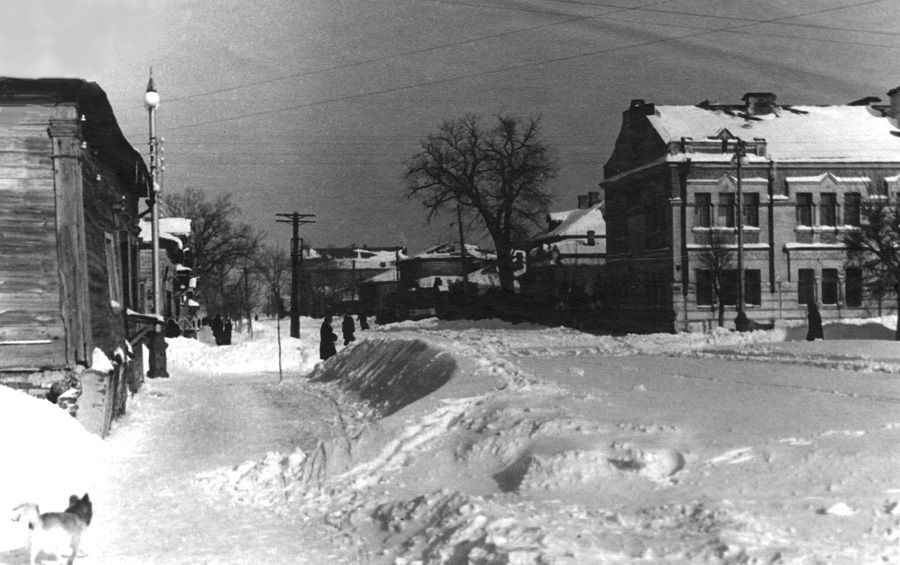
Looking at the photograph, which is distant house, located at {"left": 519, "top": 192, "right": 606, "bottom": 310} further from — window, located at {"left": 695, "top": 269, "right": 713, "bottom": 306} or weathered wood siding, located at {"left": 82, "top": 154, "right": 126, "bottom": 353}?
weathered wood siding, located at {"left": 82, "top": 154, "right": 126, "bottom": 353}

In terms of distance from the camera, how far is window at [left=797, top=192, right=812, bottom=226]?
3634 cm

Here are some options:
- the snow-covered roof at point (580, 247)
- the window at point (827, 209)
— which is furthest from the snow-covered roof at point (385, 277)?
the window at point (827, 209)

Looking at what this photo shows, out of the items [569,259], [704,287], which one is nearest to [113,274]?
[704,287]

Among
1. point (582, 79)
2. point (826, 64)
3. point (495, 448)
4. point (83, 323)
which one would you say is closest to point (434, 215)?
point (582, 79)

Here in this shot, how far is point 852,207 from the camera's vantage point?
108 feet

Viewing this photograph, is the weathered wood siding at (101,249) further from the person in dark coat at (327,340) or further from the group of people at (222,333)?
the group of people at (222,333)

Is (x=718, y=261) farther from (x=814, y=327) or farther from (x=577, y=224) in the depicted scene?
(x=577, y=224)

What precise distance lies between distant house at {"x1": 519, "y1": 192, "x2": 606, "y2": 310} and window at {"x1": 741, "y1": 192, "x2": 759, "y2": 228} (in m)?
7.00

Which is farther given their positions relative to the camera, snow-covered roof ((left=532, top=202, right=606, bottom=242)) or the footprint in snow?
snow-covered roof ((left=532, top=202, right=606, bottom=242))

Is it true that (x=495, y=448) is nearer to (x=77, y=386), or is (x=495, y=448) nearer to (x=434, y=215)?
(x=77, y=386)

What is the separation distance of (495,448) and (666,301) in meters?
29.6

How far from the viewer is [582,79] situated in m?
15.9

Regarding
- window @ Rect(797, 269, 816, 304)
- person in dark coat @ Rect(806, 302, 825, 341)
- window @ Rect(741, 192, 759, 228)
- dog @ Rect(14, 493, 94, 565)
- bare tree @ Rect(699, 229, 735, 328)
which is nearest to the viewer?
dog @ Rect(14, 493, 94, 565)

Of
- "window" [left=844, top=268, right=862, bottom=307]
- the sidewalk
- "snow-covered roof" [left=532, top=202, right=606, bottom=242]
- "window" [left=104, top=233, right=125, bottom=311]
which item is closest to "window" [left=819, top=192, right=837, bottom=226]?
"window" [left=844, top=268, right=862, bottom=307]
